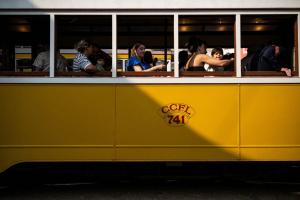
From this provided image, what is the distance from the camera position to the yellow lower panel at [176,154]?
4.80 meters

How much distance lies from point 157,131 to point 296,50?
1.87m

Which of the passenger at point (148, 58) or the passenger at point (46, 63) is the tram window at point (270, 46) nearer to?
the passenger at point (148, 58)

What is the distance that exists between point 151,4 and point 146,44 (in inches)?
26.5

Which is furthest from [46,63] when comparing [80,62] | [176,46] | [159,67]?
[176,46]

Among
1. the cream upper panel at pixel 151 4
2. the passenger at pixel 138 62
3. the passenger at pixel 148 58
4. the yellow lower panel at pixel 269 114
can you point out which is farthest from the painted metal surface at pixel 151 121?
the cream upper panel at pixel 151 4

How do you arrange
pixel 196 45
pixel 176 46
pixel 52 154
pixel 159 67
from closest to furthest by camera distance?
pixel 52 154 → pixel 176 46 → pixel 159 67 → pixel 196 45

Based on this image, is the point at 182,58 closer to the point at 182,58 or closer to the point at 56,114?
the point at 182,58

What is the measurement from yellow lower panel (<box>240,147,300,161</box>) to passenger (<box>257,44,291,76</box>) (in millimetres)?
902

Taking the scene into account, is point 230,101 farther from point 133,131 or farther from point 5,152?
point 5,152

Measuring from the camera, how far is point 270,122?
482cm

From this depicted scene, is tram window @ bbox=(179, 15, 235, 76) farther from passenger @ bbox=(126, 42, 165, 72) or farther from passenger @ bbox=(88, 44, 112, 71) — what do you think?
passenger @ bbox=(88, 44, 112, 71)

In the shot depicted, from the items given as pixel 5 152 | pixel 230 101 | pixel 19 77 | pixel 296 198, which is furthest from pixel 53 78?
pixel 296 198

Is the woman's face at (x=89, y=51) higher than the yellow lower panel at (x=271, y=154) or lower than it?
higher

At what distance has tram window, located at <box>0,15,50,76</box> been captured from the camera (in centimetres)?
494
